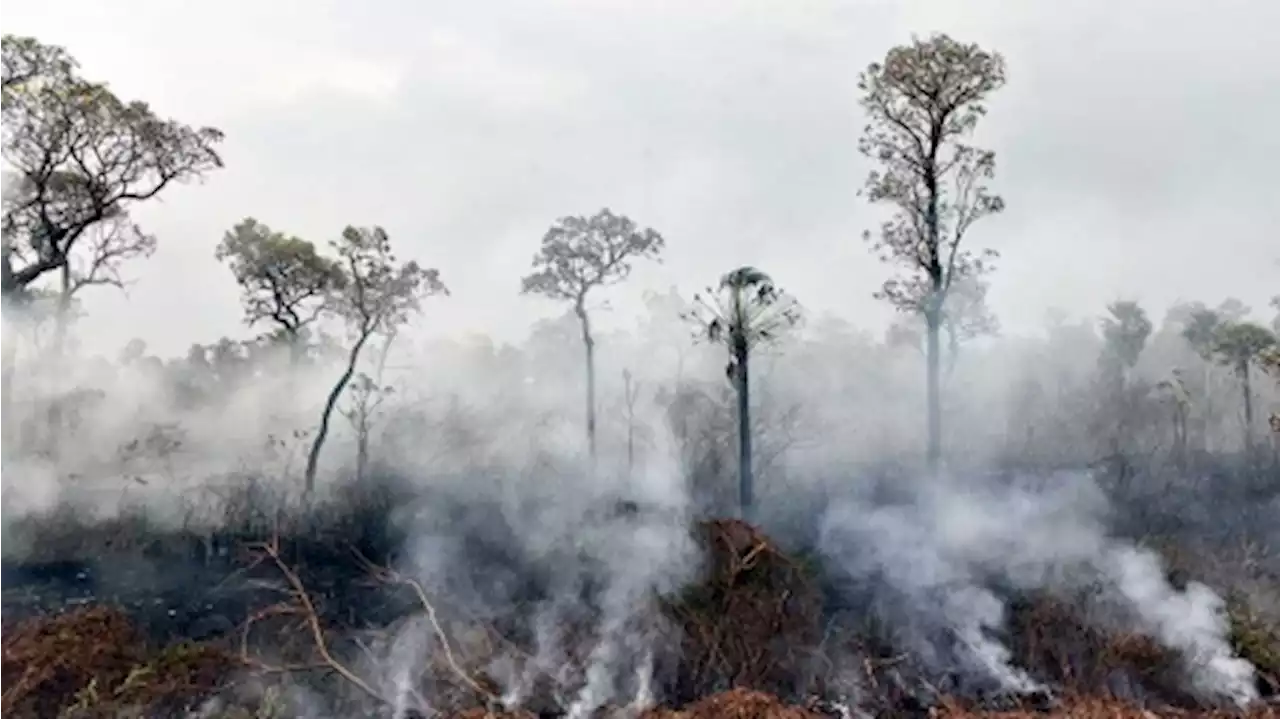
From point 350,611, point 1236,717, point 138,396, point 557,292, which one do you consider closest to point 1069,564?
point 1236,717

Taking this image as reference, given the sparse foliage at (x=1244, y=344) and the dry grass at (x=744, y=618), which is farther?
the sparse foliage at (x=1244, y=344)

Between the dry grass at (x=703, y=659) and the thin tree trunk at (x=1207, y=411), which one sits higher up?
the thin tree trunk at (x=1207, y=411)

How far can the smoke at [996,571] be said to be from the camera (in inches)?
561

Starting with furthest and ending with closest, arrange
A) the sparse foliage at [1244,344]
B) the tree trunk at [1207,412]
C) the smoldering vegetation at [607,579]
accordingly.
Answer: the tree trunk at [1207,412] → the sparse foliage at [1244,344] → the smoldering vegetation at [607,579]

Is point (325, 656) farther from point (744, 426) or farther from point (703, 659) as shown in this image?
point (744, 426)

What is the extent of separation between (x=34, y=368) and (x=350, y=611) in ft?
57.4

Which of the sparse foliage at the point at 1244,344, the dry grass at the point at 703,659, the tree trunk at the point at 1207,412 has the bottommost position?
the dry grass at the point at 703,659

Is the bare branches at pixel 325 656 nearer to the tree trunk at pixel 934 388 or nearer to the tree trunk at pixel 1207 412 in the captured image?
the tree trunk at pixel 934 388

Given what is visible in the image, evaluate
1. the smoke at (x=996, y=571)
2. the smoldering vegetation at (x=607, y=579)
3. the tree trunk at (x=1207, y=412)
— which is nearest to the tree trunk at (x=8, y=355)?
the smoldering vegetation at (x=607, y=579)

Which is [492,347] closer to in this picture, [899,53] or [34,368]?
[34,368]

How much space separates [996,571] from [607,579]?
21.8 feet

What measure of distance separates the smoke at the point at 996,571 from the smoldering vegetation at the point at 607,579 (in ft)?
0.18

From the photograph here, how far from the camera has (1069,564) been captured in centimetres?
1658

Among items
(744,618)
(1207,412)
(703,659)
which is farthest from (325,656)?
(1207,412)
